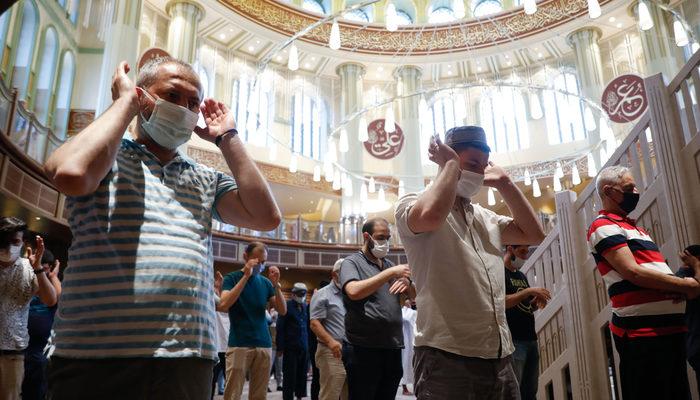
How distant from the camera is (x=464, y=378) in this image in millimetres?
1664

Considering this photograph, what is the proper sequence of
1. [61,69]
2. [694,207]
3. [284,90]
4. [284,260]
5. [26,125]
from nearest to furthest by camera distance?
[694,207], [26,125], [61,69], [284,260], [284,90]

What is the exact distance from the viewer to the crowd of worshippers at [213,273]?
117 cm

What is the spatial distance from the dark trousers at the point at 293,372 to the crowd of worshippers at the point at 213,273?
101 inches

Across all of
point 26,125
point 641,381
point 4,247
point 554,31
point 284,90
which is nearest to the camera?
point 641,381

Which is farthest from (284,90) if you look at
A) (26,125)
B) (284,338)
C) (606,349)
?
(606,349)

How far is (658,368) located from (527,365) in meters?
1.26

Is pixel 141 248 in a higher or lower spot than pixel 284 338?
higher

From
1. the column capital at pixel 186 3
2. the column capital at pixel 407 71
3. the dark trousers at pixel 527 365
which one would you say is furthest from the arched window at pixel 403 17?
the dark trousers at pixel 527 365

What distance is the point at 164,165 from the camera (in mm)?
1425

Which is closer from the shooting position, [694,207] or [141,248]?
[141,248]

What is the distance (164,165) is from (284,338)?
4.93m

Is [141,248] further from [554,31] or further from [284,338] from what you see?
[554,31]

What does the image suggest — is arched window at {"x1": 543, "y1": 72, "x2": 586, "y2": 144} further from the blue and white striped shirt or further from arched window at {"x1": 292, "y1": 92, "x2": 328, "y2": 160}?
the blue and white striped shirt

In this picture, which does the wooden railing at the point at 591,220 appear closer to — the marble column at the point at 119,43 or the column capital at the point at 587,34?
the marble column at the point at 119,43
